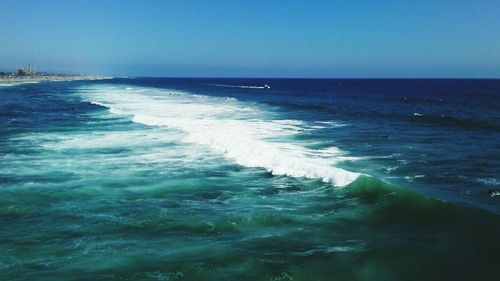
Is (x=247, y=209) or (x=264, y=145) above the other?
(x=264, y=145)

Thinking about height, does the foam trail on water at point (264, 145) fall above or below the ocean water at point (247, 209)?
above

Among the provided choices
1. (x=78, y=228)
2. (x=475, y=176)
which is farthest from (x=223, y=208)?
(x=475, y=176)

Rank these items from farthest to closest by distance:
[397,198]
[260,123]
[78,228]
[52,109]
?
[52,109], [260,123], [397,198], [78,228]

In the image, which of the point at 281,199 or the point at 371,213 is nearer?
the point at 371,213

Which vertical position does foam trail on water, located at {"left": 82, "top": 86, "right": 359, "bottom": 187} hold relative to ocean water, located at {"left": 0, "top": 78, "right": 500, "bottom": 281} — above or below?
above

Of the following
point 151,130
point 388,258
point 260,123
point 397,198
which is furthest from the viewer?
point 260,123

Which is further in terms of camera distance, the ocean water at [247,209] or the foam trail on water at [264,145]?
the foam trail on water at [264,145]

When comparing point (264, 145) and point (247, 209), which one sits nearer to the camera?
point (247, 209)

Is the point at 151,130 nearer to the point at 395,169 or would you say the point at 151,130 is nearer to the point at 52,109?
the point at 395,169

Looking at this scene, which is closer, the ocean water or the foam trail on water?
the ocean water
